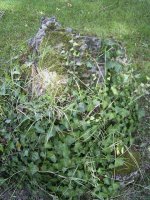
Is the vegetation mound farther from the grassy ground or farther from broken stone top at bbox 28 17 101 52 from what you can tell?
the grassy ground

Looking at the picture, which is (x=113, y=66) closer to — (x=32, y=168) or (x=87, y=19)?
(x=32, y=168)

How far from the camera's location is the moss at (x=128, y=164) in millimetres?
4020

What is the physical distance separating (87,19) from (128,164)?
296cm

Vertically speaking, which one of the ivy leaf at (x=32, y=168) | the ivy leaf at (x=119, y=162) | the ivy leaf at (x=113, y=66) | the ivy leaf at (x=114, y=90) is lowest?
the ivy leaf at (x=119, y=162)

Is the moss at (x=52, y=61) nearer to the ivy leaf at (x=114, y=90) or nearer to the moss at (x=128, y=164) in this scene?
the ivy leaf at (x=114, y=90)

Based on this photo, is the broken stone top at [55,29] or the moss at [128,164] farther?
the broken stone top at [55,29]

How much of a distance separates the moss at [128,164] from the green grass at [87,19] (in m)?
1.89

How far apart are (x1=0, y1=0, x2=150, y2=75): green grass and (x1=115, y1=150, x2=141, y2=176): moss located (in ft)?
6.22

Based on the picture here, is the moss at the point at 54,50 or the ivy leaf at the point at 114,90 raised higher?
the moss at the point at 54,50

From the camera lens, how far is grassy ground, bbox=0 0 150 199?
5.95 metres

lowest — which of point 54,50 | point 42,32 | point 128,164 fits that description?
point 128,164

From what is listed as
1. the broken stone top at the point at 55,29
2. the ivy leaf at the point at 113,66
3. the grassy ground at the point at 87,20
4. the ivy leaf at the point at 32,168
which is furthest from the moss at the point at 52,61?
the grassy ground at the point at 87,20

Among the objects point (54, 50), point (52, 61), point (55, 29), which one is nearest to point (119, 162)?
point (52, 61)

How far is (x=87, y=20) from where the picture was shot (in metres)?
6.36
